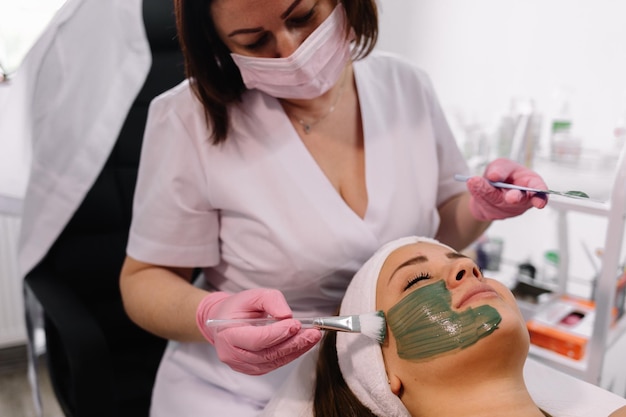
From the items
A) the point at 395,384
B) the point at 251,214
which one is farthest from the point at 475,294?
the point at 251,214

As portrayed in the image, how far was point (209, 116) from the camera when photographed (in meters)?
1.02

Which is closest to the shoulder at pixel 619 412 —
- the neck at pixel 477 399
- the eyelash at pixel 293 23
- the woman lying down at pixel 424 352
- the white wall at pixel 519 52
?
the woman lying down at pixel 424 352

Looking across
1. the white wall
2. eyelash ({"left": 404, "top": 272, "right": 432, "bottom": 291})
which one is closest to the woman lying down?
eyelash ({"left": 404, "top": 272, "right": 432, "bottom": 291})

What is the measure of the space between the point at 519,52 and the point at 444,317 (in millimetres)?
1483

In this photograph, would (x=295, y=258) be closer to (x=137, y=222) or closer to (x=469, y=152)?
(x=137, y=222)

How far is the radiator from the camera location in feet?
6.92

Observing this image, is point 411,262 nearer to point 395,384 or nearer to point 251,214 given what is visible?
point 395,384

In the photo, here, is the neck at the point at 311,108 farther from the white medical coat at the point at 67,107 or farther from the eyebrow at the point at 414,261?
the white medical coat at the point at 67,107

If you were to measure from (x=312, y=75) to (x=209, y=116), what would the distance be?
201 millimetres

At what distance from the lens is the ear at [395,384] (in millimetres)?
830

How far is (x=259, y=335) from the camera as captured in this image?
77cm

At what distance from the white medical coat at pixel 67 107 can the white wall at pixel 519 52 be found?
1.18 metres

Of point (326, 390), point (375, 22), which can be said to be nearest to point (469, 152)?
point (375, 22)

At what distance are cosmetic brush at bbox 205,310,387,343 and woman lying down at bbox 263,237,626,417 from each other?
0.07ft
